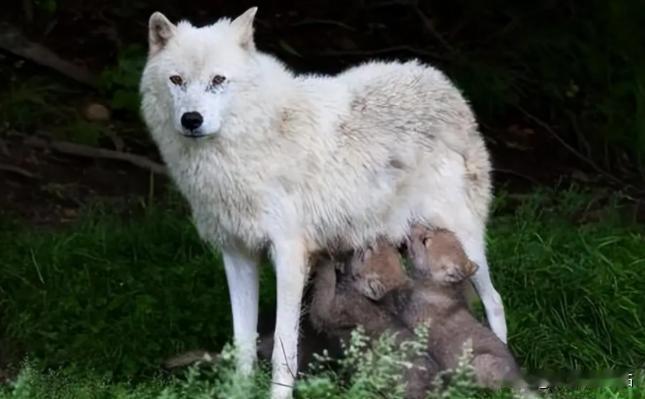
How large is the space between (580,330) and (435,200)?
1.97 meters

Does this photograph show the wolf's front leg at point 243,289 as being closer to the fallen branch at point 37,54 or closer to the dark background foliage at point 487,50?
the dark background foliage at point 487,50

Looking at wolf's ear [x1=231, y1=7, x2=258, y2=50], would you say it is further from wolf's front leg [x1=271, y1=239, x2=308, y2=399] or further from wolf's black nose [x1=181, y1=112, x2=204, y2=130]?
wolf's front leg [x1=271, y1=239, x2=308, y2=399]

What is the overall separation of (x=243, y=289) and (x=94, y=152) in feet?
14.7

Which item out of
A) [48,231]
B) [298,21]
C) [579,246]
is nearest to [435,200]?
[579,246]

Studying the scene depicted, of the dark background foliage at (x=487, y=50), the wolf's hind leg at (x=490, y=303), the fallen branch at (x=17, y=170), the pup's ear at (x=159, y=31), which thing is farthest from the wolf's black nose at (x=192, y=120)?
the fallen branch at (x=17, y=170)

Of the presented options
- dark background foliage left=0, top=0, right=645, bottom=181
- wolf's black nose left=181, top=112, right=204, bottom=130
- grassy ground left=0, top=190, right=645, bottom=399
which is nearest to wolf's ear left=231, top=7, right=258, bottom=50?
wolf's black nose left=181, top=112, right=204, bottom=130

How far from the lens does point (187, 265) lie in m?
10.6

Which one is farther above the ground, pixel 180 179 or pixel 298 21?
pixel 298 21

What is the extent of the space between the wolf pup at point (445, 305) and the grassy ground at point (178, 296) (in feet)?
4.04

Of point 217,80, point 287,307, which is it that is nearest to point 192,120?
point 217,80

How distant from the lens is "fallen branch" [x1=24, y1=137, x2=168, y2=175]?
12.4 m

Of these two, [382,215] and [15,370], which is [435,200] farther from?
[15,370]

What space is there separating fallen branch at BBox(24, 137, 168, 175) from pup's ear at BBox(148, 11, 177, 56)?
14.6 feet

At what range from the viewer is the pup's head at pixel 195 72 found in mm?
7578
